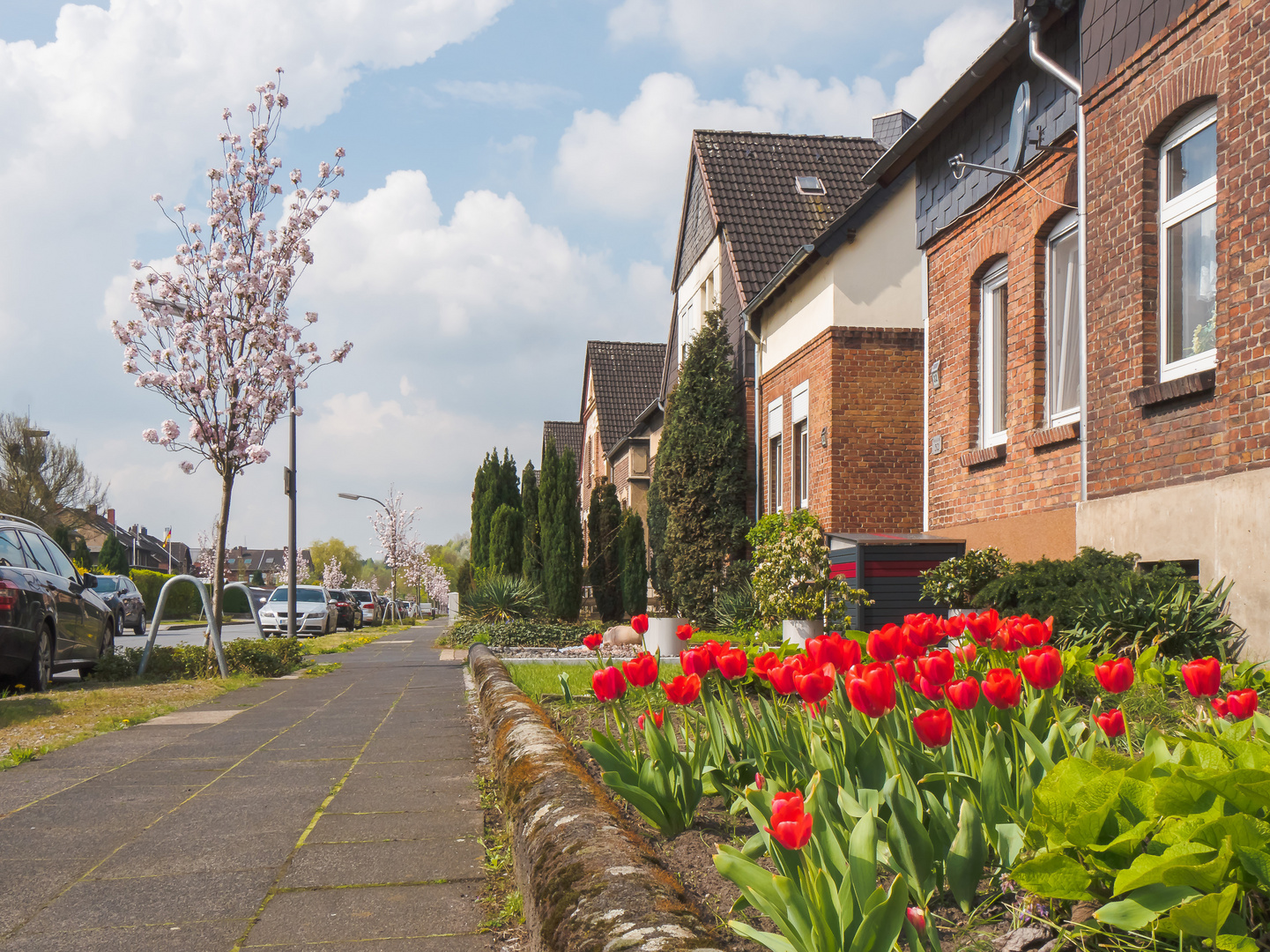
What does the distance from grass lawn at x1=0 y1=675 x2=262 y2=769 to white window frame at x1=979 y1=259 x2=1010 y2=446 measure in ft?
26.3

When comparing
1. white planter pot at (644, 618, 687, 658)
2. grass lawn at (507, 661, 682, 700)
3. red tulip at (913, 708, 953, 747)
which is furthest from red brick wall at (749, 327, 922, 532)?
red tulip at (913, 708, 953, 747)

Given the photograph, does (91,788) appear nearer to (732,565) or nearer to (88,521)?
(732,565)

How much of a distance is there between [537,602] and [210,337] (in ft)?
28.0

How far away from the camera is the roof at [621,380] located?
3666cm

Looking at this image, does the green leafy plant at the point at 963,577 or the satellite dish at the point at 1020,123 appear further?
the satellite dish at the point at 1020,123

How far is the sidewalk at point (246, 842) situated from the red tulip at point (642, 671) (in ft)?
2.78

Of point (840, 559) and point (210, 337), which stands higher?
point (210, 337)

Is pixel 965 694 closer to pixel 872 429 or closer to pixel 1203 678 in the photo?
pixel 1203 678

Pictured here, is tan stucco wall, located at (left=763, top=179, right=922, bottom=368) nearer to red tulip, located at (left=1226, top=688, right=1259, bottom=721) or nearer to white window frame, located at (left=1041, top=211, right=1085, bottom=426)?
white window frame, located at (left=1041, top=211, right=1085, bottom=426)

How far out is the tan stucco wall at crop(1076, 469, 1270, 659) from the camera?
5902mm

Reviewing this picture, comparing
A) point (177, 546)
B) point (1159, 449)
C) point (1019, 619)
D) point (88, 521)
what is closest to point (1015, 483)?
point (1159, 449)

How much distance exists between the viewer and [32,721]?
7.67 meters

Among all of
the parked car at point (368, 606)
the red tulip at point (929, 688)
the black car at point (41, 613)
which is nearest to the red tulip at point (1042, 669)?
the red tulip at point (929, 688)

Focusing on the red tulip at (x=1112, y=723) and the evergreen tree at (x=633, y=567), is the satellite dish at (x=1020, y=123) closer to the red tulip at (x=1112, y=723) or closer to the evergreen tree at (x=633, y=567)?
the red tulip at (x=1112, y=723)
